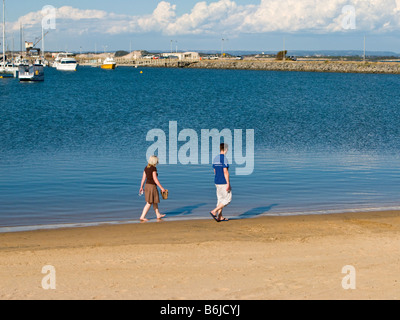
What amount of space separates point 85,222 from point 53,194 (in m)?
3.40

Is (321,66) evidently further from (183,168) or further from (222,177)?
(222,177)

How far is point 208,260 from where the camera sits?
33.1 ft

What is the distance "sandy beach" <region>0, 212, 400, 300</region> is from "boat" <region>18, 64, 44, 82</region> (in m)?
86.8

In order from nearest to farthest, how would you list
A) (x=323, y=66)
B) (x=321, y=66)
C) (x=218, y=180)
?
(x=218, y=180)
(x=323, y=66)
(x=321, y=66)

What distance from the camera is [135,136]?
103 ft

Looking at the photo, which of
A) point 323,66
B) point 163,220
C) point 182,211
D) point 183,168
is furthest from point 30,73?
point 323,66

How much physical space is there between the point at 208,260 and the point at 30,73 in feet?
299

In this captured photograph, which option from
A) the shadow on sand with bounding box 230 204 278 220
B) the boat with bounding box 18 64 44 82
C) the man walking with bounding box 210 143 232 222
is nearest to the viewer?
the man walking with bounding box 210 143 232 222

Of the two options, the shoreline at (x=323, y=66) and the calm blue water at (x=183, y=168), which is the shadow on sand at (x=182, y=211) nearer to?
the calm blue water at (x=183, y=168)

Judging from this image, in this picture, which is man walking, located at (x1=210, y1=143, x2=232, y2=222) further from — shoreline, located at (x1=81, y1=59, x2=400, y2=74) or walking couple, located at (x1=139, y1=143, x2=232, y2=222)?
shoreline, located at (x1=81, y1=59, x2=400, y2=74)

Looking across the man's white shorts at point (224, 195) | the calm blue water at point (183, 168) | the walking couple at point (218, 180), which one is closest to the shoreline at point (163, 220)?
the calm blue water at point (183, 168)

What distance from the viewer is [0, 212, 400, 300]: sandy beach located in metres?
8.55

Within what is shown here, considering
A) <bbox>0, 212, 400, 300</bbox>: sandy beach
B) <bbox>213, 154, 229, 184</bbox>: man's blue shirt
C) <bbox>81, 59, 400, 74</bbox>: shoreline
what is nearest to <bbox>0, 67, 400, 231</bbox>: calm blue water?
<bbox>0, 212, 400, 300</bbox>: sandy beach

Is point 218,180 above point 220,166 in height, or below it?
below
